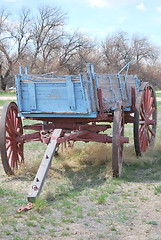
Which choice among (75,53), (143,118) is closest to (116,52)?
(75,53)

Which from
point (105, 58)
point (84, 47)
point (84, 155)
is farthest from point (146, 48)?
point (84, 155)

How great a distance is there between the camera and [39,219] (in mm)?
4379

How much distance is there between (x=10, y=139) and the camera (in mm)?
6613

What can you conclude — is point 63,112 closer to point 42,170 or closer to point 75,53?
point 42,170

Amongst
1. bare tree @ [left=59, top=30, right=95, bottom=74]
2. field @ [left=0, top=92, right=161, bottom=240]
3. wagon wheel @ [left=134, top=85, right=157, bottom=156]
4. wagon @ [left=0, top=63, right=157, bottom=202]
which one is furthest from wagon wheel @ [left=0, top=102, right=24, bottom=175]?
bare tree @ [left=59, top=30, right=95, bottom=74]

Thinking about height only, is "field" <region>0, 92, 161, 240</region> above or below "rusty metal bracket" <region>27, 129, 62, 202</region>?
below

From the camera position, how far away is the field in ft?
13.2

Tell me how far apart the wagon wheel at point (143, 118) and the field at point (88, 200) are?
0.26 m

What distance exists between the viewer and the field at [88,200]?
4031 millimetres

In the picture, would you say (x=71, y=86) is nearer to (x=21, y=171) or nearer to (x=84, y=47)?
(x=21, y=171)

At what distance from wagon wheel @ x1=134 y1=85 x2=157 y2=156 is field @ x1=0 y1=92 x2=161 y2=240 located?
0.26m

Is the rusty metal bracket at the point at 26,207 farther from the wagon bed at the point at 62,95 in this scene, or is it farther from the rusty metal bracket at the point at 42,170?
the wagon bed at the point at 62,95

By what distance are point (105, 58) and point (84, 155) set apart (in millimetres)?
48586

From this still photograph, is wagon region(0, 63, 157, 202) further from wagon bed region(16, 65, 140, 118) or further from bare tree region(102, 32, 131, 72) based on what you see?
bare tree region(102, 32, 131, 72)
